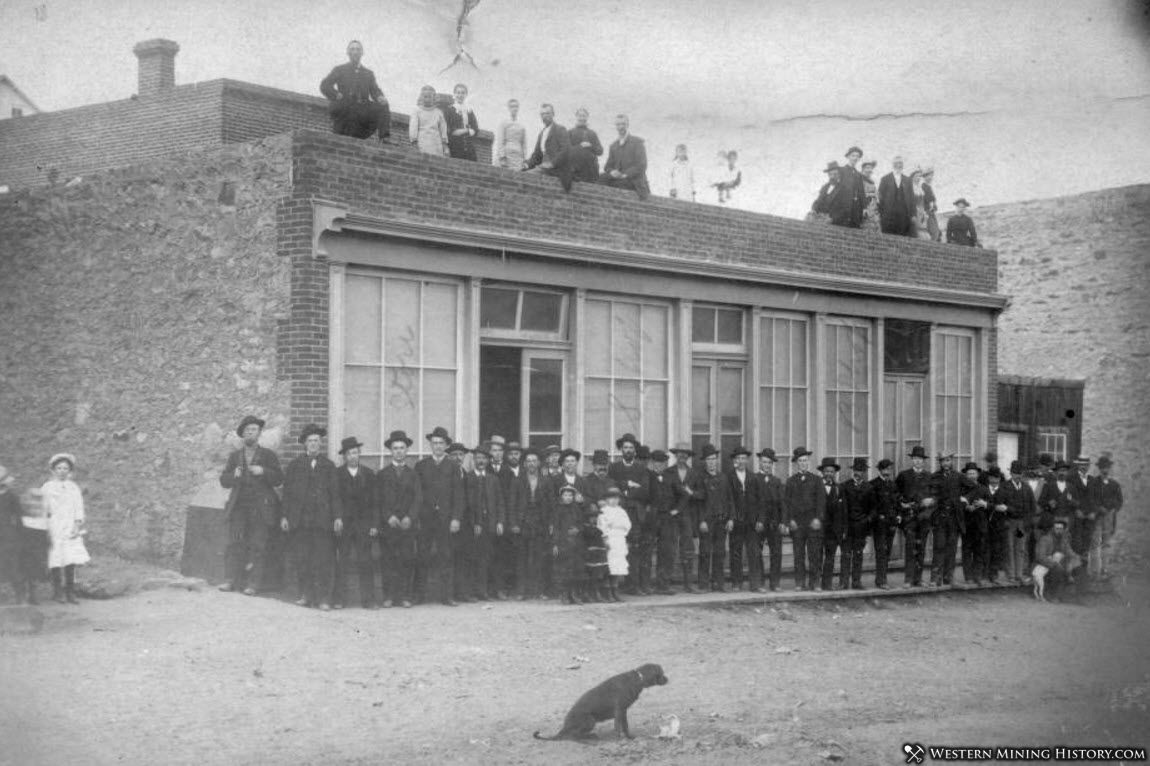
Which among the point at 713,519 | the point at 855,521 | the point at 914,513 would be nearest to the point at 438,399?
the point at 713,519

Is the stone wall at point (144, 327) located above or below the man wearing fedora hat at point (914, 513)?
above

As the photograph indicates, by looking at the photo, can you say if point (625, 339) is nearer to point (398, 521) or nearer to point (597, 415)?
point (597, 415)

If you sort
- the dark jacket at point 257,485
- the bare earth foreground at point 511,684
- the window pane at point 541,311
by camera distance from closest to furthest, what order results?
the bare earth foreground at point 511,684 < the dark jacket at point 257,485 < the window pane at point 541,311

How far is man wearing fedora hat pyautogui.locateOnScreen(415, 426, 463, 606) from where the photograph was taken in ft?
38.5

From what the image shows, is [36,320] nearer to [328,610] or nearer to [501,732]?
[328,610]

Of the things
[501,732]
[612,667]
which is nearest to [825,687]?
[612,667]

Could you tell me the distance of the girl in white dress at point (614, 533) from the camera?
40.7ft

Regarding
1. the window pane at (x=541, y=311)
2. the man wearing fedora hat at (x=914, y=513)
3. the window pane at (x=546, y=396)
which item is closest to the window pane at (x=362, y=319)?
the window pane at (x=541, y=311)

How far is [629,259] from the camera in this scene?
14.2m

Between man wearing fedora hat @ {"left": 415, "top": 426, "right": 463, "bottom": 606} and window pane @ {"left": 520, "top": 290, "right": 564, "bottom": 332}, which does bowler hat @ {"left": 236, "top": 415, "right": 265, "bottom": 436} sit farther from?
window pane @ {"left": 520, "top": 290, "right": 564, "bottom": 332}

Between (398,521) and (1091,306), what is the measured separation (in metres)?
17.3

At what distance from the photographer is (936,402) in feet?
60.1

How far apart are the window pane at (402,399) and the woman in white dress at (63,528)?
116 inches

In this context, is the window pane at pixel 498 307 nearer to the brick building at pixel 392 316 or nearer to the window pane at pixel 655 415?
the brick building at pixel 392 316
